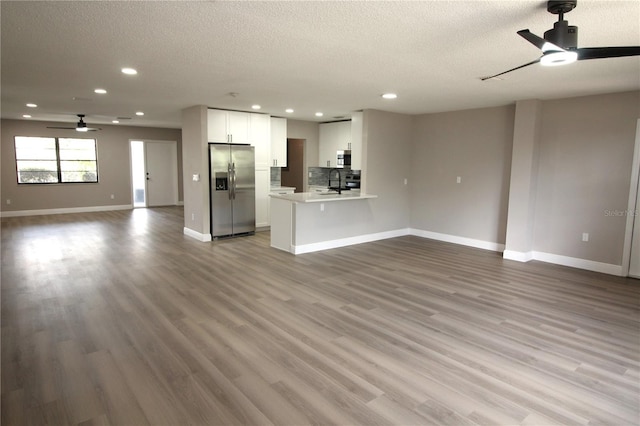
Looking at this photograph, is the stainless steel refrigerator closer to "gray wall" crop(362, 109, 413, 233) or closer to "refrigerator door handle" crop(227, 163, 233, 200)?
"refrigerator door handle" crop(227, 163, 233, 200)

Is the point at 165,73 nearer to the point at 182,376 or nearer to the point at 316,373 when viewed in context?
the point at 182,376

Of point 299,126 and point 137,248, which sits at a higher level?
point 299,126

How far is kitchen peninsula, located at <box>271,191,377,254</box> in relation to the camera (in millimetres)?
5961

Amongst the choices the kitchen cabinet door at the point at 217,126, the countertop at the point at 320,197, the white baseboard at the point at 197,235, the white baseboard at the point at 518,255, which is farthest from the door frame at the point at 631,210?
the white baseboard at the point at 197,235

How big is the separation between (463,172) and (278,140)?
3.82m

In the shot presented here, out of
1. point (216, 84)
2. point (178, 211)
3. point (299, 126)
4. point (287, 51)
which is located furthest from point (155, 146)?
point (287, 51)

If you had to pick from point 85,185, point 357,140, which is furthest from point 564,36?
point 85,185

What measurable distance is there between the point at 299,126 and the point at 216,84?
4.19m

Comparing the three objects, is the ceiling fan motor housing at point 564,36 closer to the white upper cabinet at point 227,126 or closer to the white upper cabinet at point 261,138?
the white upper cabinet at point 227,126

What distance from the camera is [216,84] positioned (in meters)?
4.63

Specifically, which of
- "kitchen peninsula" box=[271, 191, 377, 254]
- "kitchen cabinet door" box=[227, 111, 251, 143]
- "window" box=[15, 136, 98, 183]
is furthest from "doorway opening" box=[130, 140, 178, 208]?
"kitchen peninsula" box=[271, 191, 377, 254]

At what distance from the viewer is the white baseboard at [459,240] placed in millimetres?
6414

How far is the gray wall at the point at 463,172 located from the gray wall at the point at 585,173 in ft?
2.10

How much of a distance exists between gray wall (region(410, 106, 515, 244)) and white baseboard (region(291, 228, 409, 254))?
525mm
